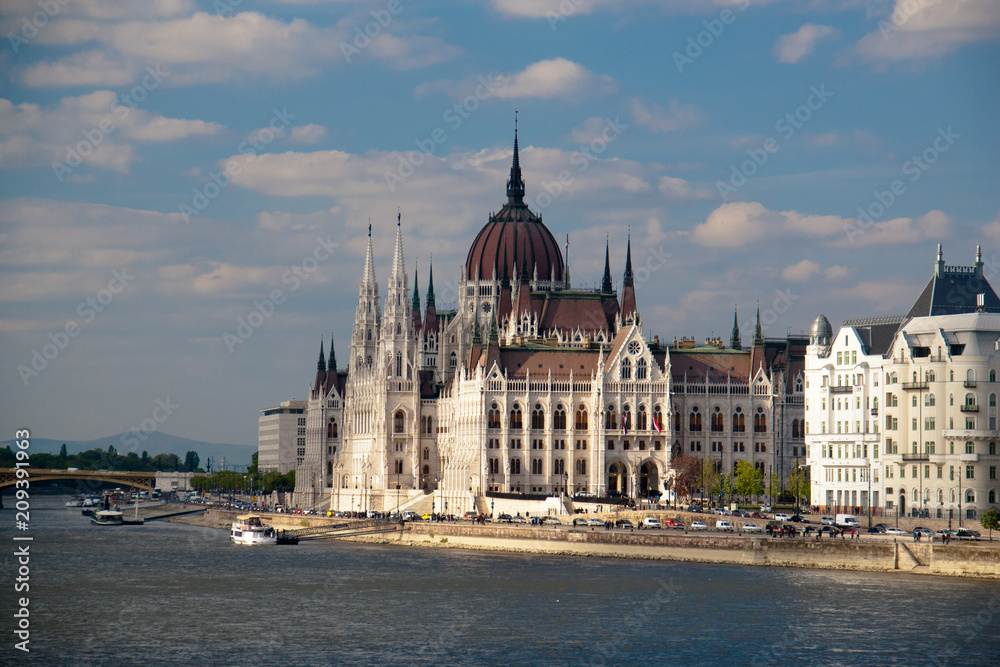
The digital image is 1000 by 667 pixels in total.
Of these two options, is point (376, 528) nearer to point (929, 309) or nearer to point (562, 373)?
point (562, 373)

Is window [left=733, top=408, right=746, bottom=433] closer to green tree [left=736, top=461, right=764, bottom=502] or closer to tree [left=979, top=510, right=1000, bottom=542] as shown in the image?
green tree [left=736, top=461, right=764, bottom=502]

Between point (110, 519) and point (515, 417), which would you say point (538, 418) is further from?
point (110, 519)

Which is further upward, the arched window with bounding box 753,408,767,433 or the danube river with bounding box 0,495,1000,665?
the arched window with bounding box 753,408,767,433

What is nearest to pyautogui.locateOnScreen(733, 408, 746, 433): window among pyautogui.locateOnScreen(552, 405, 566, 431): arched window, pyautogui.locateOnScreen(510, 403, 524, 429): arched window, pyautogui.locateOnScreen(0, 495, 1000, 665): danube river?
pyautogui.locateOnScreen(552, 405, 566, 431): arched window

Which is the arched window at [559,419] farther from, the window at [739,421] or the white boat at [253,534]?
the white boat at [253,534]

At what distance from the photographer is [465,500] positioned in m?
164

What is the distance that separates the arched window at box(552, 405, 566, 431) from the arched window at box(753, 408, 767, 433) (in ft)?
67.7

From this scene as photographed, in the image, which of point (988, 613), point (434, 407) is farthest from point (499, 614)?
point (434, 407)

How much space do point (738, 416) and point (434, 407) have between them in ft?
125

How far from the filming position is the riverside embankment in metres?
92.1

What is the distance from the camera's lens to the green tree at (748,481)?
5896 inches

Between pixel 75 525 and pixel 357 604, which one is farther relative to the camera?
pixel 75 525

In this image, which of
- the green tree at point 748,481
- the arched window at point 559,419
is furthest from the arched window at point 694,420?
the arched window at point 559,419

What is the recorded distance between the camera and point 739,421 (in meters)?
171
